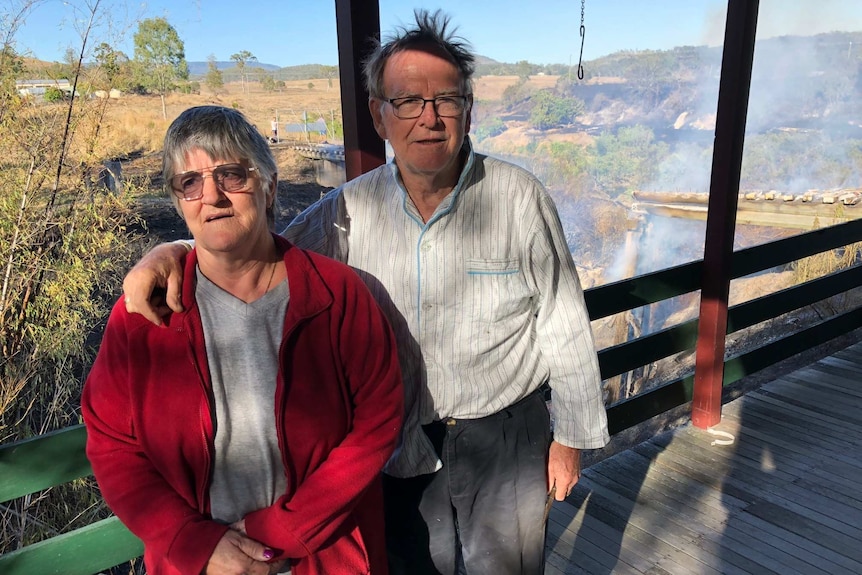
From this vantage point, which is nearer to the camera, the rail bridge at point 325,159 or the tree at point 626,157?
the rail bridge at point 325,159

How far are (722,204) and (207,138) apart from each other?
8.01ft

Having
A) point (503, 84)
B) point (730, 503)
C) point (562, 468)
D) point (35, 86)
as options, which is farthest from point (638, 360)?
point (503, 84)

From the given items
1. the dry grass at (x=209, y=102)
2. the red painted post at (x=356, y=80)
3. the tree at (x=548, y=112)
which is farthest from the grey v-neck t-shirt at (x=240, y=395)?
the tree at (x=548, y=112)

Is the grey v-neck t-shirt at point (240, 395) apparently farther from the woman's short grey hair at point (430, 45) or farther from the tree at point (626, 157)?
the tree at point (626, 157)

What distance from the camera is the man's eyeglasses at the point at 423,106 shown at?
117 centimetres

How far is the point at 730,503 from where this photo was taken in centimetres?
240

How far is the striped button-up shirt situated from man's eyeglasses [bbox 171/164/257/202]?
37 cm

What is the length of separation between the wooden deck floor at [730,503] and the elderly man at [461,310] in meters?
0.86

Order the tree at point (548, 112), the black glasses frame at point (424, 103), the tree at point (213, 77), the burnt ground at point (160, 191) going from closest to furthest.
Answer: the black glasses frame at point (424, 103), the burnt ground at point (160, 191), the tree at point (213, 77), the tree at point (548, 112)

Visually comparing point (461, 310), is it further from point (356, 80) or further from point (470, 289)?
point (356, 80)

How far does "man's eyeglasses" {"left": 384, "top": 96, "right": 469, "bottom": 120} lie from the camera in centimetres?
117

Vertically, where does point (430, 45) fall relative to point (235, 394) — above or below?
above

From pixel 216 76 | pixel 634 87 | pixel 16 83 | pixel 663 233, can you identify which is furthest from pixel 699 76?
pixel 16 83

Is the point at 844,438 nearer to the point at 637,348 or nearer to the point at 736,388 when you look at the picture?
the point at 637,348
